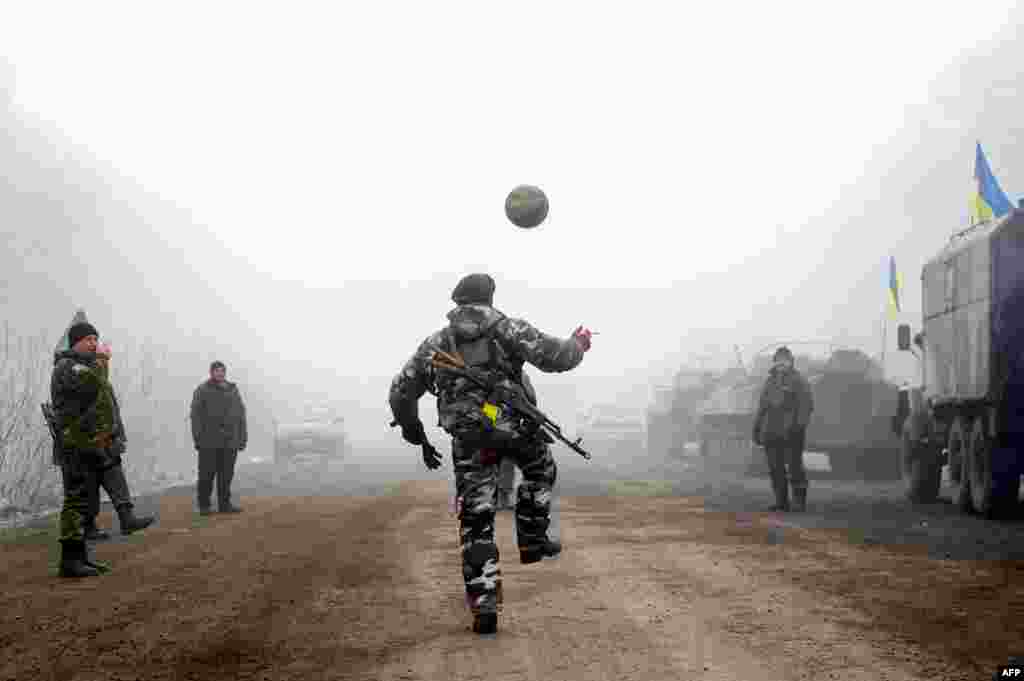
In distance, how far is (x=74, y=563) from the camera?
10.4 meters

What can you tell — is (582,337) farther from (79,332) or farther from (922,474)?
(922,474)

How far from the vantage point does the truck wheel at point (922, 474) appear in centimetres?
1750

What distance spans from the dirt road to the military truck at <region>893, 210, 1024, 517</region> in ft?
7.70

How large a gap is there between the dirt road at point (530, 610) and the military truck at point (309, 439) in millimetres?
21693

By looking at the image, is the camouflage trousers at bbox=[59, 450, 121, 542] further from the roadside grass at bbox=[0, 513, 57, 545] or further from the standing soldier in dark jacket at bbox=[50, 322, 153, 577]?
the roadside grass at bbox=[0, 513, 57, 545]

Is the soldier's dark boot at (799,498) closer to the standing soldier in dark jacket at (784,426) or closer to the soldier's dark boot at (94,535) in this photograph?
the standing soldier in dark jacket at (784,426)

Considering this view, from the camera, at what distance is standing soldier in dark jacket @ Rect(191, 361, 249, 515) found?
1697 centimetres

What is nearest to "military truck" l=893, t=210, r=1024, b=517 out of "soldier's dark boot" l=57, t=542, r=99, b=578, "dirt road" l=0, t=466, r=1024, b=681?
"dirt road" l=0, t=466, r=1024, b=681

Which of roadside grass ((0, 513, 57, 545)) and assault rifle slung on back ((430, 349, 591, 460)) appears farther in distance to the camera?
roadside grass ((0, 513, 57, 545))

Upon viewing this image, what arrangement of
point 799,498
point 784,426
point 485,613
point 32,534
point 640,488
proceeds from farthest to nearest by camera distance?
1. point 640,488
2. point 784,426
3. point 799,498
4. point 32,534
5. point 485,613

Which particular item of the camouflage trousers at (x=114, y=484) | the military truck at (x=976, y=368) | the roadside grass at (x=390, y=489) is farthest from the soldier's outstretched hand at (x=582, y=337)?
the roadside grass at (x=390, y=489)

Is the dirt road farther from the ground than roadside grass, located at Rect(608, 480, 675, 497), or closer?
closer

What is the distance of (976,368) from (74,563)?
8964mm

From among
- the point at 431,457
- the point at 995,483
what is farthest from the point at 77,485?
the point at 995,483
